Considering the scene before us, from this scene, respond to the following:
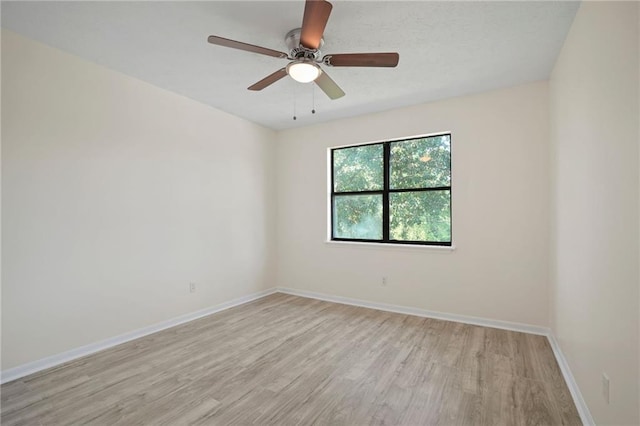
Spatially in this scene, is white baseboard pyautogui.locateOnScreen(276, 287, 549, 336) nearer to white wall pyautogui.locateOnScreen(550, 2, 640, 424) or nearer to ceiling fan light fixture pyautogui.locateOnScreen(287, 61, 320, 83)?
white wall pyautogui.locateOnScreen(550, 2, 640, 424)

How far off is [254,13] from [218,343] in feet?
9.25

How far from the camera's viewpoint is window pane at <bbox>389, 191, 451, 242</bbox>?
3.67 m

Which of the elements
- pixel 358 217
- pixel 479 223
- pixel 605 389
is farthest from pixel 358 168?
pixel 605 389

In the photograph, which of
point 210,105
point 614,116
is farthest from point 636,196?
point 210,105

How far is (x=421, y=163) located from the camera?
12.6 feet

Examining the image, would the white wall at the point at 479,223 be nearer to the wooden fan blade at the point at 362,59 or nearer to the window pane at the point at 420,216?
the window pane at the point at 420,216

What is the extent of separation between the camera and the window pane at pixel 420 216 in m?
3.67

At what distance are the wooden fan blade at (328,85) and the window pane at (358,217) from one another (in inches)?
75.1

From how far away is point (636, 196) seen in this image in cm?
121

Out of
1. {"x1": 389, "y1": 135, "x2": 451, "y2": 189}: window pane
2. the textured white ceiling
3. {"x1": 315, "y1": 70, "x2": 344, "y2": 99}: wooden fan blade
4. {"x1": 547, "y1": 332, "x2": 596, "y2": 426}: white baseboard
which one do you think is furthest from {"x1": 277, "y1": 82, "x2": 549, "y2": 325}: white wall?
{"x1": 315, "y1": 70, "x2": 344, "y2": 99}: wooden fan blade

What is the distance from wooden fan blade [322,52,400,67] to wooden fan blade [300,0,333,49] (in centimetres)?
17

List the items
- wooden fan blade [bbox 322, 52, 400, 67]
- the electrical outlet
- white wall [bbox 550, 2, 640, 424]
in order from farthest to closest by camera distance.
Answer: wooden fan blade [bbox 322, 52, 400, 67]
the electrical outlet
white wall [bbox 550, 2, 640, 424]

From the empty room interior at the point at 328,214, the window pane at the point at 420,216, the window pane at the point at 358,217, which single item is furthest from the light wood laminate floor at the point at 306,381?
the window pane at the point at 358,217

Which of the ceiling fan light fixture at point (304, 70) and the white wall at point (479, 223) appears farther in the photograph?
the white wall at point (479, 223)
